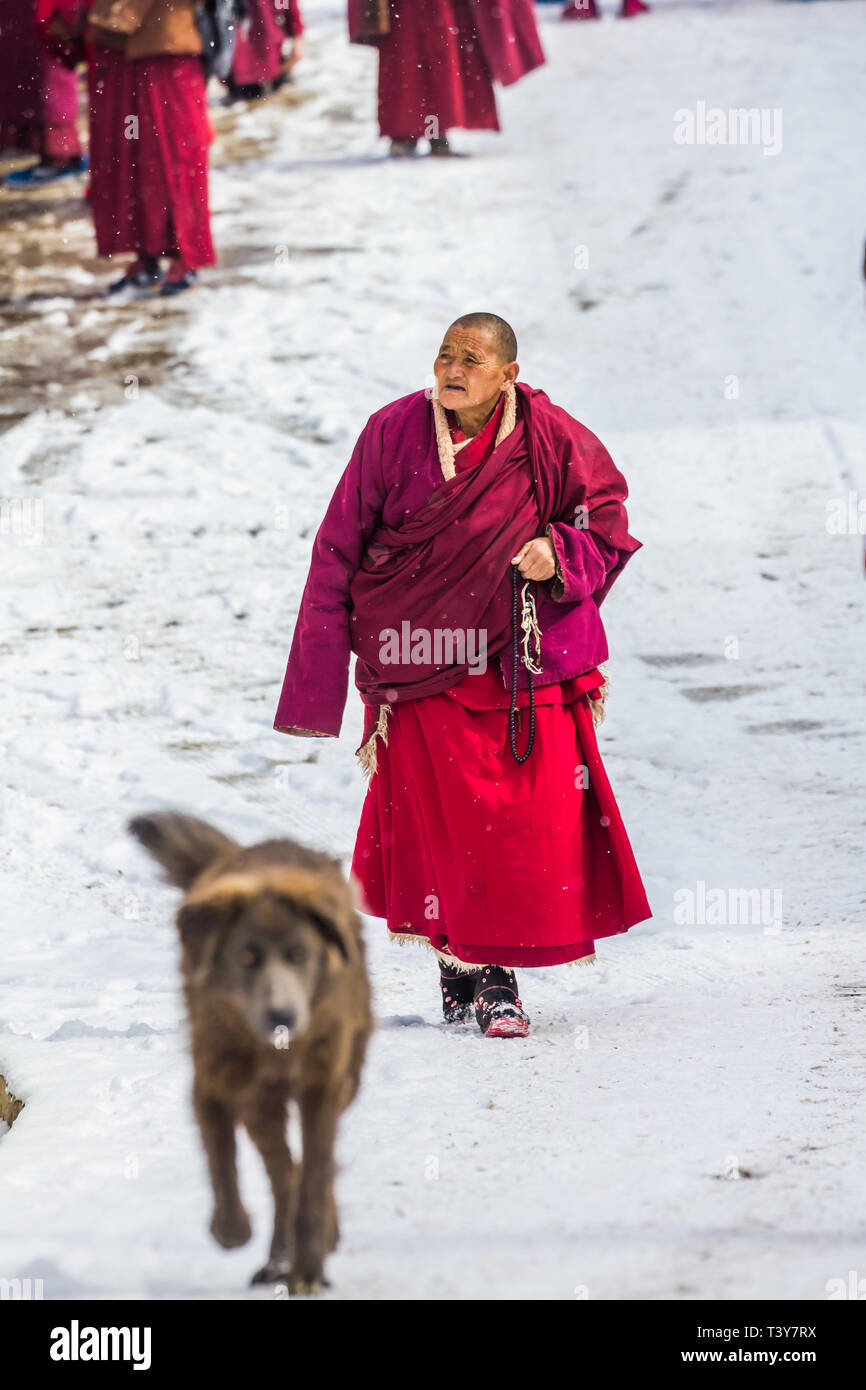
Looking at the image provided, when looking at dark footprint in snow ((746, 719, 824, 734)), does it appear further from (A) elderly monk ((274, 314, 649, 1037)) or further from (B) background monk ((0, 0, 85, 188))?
(B) background monk ((0, 0, 85, 188))

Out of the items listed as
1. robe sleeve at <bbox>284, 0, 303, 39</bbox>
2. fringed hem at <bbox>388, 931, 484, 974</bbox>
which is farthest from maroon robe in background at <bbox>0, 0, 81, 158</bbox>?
fringed hem at <bbox>388, 931, 484, 974</bbox>

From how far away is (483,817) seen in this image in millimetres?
3320

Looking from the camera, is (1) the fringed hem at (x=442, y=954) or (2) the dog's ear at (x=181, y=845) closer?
(2) the dog's ear at (x=181, y=845)

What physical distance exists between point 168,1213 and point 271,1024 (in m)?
0.87

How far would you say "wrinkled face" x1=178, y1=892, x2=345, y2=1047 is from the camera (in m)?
1.50

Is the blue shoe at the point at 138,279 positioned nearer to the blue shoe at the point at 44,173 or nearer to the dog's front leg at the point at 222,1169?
the blue shoe at the point at 44,173

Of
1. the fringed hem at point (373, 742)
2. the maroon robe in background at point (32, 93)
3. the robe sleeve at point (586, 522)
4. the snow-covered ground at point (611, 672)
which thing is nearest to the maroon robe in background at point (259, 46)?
the snow-covered ground at point (611, 672)

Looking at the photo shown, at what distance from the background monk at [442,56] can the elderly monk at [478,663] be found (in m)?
7.29

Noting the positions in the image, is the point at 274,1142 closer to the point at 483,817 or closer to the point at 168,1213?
the point at 168,1213

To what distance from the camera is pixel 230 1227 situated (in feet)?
5.66

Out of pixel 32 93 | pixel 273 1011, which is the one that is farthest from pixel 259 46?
pixel 273 1011

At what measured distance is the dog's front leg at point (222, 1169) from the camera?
5.52 ft

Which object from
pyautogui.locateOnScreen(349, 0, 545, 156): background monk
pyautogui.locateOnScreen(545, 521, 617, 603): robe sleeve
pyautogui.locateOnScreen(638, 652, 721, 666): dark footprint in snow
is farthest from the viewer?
pyautogui.locateOnScreen(349, 0, 545, 156): background monk

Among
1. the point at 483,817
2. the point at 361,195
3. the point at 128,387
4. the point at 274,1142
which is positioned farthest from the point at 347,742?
the point at 361,195
